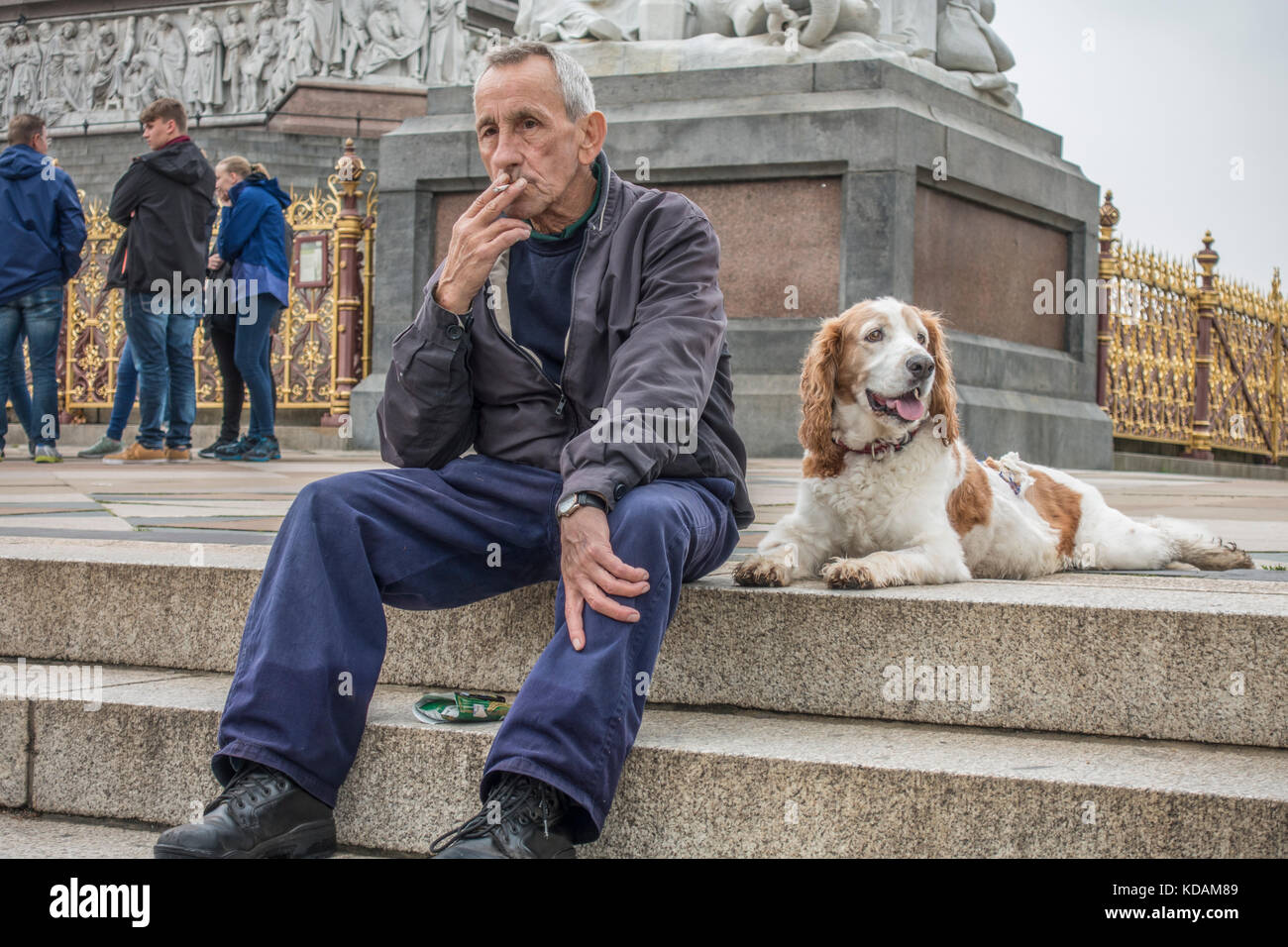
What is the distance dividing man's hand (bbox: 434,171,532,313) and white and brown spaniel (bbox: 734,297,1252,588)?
106 cm

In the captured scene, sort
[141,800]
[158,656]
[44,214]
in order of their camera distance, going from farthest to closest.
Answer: [44,214]
[158,656]
[141,800]

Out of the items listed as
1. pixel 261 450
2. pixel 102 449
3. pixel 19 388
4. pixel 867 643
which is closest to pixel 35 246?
pixel 19 388

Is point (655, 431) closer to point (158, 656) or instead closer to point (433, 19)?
point (158, 656)

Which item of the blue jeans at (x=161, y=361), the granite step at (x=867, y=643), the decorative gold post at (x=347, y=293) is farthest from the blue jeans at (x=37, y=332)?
the granite step at (x=867, y=643)

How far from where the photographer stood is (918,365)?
392 cm

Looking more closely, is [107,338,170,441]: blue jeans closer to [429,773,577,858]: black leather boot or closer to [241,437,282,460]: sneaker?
[241,437,282,460]: sneaker

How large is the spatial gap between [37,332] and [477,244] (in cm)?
853

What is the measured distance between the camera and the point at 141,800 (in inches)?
131

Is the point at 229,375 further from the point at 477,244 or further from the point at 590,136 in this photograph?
the point at 477,244

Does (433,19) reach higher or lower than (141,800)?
higher

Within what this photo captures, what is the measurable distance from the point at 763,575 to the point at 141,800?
1.55m
